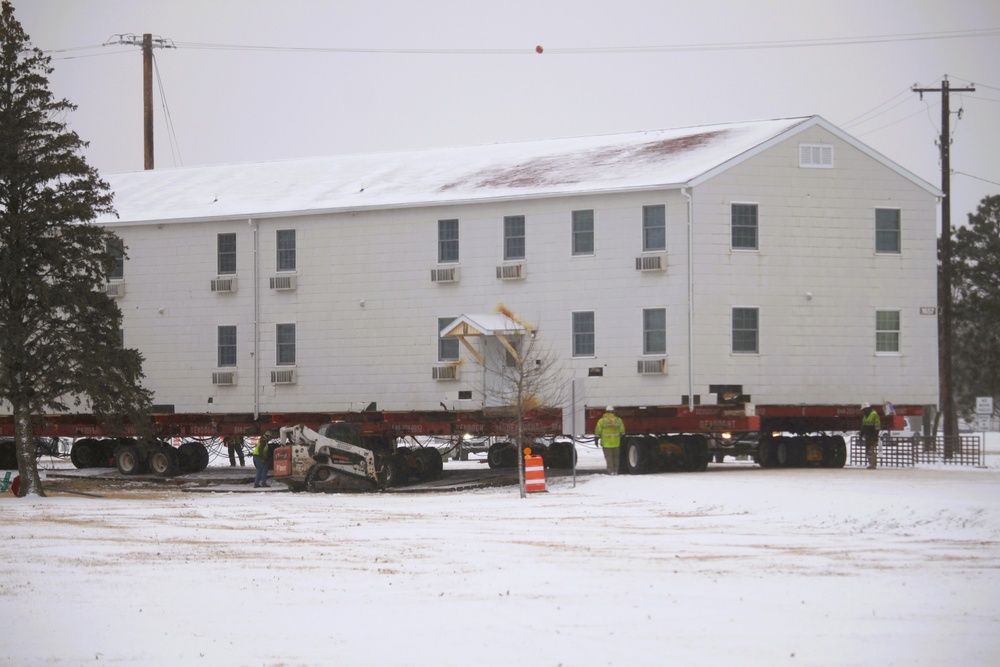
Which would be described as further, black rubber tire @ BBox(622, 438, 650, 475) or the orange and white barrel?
black rubber tire @ BBox(622, 438, 650, 475)

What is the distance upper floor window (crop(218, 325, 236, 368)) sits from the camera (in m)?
43.6

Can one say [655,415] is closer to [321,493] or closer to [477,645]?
[321,493]

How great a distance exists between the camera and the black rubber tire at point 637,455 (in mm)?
36844

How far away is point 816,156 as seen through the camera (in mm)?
39438

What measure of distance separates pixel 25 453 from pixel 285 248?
34.9 feet

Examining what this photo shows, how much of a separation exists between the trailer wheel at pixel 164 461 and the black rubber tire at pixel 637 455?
47.6ft

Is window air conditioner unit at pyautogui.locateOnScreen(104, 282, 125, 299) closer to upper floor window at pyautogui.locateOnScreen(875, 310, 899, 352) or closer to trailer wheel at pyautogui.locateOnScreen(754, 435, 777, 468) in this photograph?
trailer wheel at pyautogui.locateOnScreen(754, 435, 777, 468)

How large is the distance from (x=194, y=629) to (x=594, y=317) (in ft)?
79.4

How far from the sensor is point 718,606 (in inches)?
643

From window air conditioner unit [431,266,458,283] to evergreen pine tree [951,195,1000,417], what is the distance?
35764 mm

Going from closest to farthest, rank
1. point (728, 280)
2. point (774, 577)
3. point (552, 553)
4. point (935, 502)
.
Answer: point (774, 577), point (552, 553), point (935, 502), point (728, 280)

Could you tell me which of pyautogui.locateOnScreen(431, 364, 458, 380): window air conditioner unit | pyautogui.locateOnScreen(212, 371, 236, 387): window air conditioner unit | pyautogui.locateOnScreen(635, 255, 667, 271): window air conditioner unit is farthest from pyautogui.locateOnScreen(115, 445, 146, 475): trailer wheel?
pyautogui.locateOnScreen(635, 255, 667, 271): window air conditioner unit

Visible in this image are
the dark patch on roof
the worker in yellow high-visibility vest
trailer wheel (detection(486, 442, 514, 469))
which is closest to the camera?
the worker in yellow high-visibility vest

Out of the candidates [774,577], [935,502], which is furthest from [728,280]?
[774,577]
